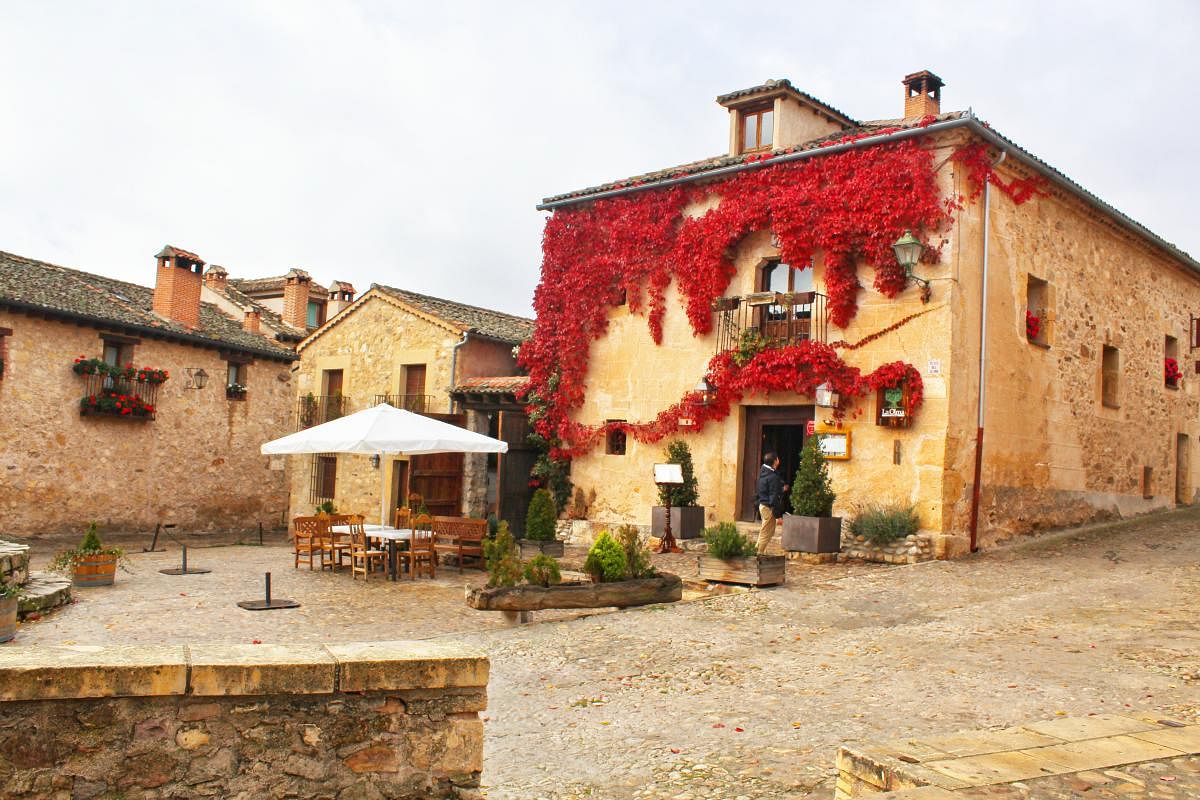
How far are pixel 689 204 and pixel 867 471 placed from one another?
17.3 feet

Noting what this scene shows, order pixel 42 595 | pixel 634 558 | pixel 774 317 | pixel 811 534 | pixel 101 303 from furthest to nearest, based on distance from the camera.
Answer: pixel 101 303 < pixel 774 317 < pixel 811 534 < pixel 634 558 < pixel 42 595

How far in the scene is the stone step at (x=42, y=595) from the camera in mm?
9117

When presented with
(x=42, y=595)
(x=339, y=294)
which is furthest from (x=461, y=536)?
(x=339, y=294)

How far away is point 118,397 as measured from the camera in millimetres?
20312

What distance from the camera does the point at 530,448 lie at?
1705cm

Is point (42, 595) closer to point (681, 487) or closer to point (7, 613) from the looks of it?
point (7, 613)

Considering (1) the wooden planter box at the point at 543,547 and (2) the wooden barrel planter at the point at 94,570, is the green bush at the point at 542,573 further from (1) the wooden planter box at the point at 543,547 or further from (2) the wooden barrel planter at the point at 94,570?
(2) the wooden barrel planter at the point at 94,570

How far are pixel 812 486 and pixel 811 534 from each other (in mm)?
601

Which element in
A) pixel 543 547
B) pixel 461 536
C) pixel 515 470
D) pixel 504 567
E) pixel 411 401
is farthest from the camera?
pixel 411 401

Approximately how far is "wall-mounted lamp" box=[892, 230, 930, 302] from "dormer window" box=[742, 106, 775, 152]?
363 centimetres

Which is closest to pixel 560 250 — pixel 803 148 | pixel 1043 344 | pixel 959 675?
pixel 803 148

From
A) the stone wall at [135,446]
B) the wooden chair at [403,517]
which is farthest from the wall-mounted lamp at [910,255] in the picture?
the stone wall at [135,446]

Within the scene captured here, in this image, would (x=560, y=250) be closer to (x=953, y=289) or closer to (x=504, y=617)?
(x=953, y=289)

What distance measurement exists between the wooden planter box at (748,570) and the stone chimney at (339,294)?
22.2 m
